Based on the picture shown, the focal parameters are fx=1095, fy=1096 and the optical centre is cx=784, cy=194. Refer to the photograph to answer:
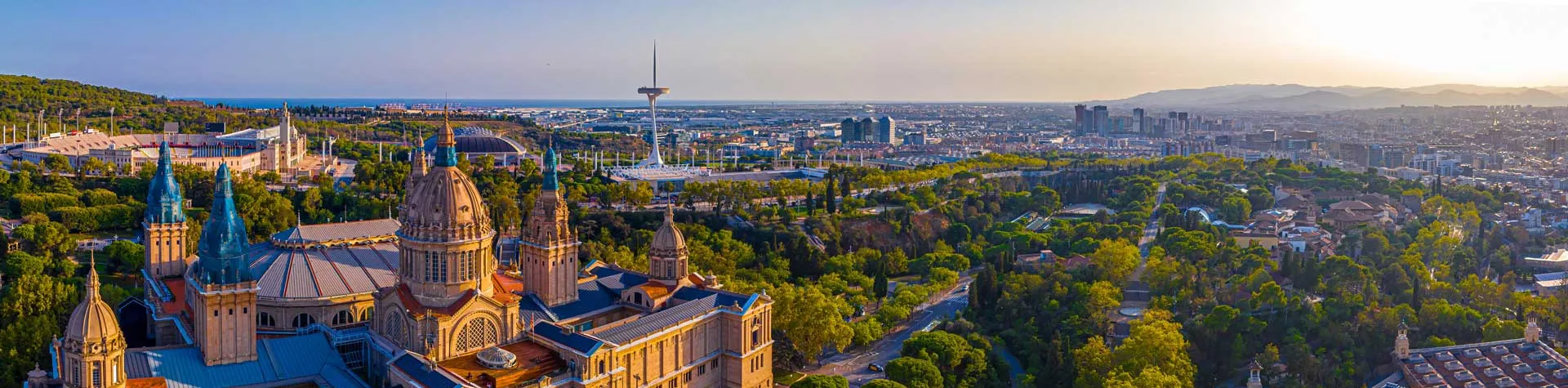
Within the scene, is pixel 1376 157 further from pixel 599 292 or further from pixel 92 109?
pixel 92 109

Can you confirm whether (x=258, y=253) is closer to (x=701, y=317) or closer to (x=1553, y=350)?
(x=701, y=317)

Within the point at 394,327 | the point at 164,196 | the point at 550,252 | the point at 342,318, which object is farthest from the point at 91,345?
the point at 550,252

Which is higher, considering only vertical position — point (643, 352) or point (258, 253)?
point (258, 253)

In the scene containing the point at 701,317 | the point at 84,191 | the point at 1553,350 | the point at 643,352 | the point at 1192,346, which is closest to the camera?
the point at 643,352

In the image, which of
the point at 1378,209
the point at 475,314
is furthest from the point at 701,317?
the point at 1378,209

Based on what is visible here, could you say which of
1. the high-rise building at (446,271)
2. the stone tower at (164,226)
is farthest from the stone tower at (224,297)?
the stone tower at (164,226)

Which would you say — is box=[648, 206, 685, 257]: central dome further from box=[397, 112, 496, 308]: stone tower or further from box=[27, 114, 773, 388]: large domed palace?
box=[397, 112, 496, 308]: stone tower

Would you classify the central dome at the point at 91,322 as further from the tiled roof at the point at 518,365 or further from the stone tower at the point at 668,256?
the stone tower at the point at 668,256
